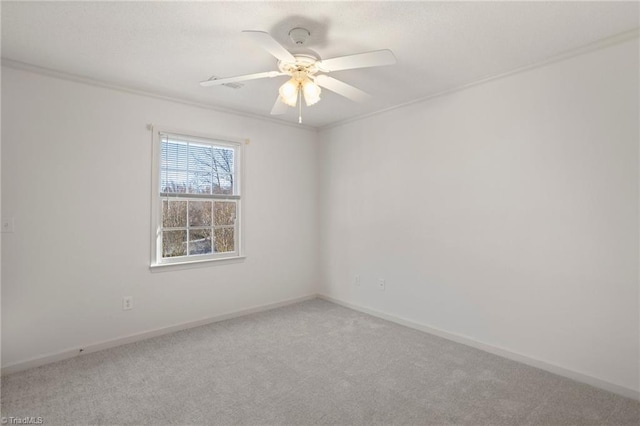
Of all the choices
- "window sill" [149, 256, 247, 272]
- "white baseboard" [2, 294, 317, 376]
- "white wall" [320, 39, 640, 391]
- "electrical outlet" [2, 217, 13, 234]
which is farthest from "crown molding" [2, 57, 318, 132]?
"white baseboard" [2, 294, 317, 376]

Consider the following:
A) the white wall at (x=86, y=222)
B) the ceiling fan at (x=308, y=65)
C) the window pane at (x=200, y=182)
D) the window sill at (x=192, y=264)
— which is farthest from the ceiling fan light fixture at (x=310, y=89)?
the window sill at (x=192, y=264)

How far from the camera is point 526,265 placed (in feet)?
9.00

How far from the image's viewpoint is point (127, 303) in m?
3.18

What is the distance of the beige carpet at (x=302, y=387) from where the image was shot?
205cm

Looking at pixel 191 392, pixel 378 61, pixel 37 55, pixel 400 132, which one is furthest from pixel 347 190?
pixel 37 55

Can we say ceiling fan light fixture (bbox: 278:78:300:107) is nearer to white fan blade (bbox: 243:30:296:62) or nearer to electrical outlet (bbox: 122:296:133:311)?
white fan blade (bbox: 243:30:296:62)

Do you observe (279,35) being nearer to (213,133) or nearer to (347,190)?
(213,133)

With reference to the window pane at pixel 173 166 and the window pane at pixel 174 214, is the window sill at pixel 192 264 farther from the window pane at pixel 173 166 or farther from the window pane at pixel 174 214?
the window pane at pixel 173 166

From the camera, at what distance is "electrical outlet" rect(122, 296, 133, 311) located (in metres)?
3.16

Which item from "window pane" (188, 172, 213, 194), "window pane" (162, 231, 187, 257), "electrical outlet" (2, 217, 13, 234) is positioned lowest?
"window pane" (162, 231, 187, 257)

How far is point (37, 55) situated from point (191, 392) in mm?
2688

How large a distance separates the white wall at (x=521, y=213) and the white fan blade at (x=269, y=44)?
1.91 meters

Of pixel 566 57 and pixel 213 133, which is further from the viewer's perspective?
pixel 213 133

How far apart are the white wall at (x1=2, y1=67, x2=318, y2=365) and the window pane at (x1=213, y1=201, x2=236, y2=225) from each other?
17 cm
